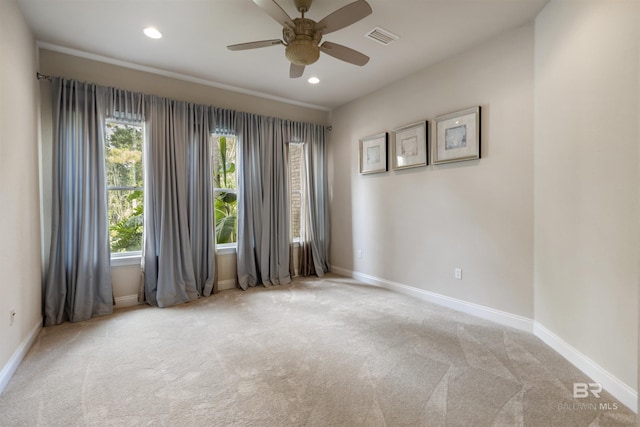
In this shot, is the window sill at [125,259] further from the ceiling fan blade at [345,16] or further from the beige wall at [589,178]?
the beige wall at [589,178]

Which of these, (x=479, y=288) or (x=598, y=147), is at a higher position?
(x=598, y=147)

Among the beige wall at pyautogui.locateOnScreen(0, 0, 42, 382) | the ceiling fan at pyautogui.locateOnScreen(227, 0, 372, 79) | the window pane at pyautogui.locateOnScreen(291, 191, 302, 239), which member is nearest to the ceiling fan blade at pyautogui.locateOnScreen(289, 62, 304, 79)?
the ceiling fan at pyautogui.locateOnScreen(227, 0, 372, 79)

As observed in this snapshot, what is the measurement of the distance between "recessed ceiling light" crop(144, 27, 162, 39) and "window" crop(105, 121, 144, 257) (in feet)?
3.56

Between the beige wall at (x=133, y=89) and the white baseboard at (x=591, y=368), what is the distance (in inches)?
141

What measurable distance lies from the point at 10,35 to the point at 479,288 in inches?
178

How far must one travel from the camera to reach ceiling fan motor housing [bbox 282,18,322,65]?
7.29ft

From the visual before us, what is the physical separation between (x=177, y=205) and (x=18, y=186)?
56.2 inches

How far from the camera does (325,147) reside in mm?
5012

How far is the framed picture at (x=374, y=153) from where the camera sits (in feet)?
13.4

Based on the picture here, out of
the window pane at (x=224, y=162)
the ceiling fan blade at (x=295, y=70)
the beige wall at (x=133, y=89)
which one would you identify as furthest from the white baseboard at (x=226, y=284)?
the ceiling fan blade at (x=295, y=70)

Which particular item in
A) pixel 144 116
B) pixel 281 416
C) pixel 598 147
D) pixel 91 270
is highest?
pixel 144 116

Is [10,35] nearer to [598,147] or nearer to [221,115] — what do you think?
[221,115]

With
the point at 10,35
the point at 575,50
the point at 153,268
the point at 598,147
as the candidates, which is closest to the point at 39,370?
the point at 153,268

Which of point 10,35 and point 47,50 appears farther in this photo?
point 47,50
